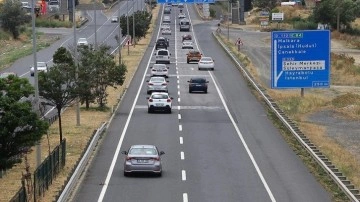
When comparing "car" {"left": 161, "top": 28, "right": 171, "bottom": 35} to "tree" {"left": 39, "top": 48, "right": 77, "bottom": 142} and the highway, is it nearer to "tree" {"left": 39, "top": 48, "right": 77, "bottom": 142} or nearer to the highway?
the highway

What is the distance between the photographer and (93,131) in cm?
4791

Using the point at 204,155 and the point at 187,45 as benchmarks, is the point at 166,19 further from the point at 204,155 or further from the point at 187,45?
the point at 204,155

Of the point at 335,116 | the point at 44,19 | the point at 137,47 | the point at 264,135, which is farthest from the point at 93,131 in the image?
the point at 44,19

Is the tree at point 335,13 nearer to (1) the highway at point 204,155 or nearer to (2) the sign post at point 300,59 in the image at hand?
(1) the highway at point 204,155

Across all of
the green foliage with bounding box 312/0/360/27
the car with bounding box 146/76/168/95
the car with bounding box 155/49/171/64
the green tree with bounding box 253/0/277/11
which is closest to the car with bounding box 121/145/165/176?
the car with bounding box 146/76/168/95

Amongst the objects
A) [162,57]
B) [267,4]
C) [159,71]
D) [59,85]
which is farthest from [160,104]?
[267,4]

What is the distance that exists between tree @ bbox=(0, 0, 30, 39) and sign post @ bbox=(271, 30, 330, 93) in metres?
72.7

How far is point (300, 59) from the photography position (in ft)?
191

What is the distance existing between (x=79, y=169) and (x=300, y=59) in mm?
25956

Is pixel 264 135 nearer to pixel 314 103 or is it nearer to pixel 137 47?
pixel 314 103

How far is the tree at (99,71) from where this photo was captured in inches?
2162

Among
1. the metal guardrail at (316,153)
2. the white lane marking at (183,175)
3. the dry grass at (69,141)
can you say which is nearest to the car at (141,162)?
the white lane marking at (183,175)

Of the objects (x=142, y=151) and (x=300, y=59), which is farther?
(x=300, y=59)

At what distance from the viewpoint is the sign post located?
58.1 metres
